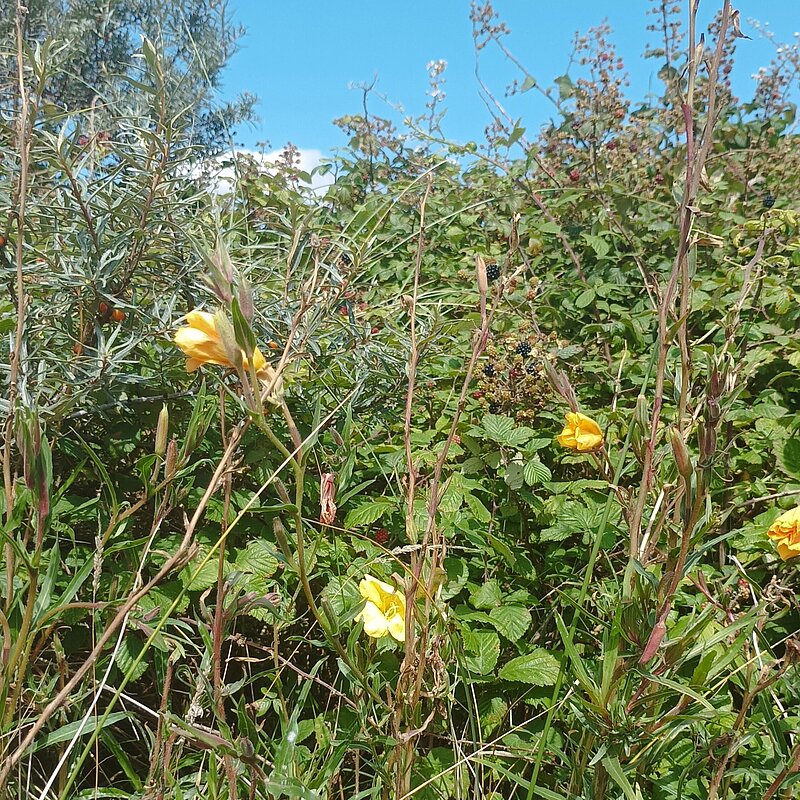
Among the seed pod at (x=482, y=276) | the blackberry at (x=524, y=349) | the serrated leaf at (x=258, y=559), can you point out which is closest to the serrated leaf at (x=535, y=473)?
the blackberry at (x=524, y=349)

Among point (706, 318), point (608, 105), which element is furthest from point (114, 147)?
point (608, 105)

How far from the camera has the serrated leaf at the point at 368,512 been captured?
1.38 m

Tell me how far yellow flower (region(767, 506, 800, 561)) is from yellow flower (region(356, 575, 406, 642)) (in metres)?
0.50

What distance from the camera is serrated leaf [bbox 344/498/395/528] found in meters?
1.38

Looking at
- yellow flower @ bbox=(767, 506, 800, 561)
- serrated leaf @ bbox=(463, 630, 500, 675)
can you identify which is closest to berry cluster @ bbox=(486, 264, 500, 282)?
serrated leaf @ bbox=(463, 630, 500, 675)

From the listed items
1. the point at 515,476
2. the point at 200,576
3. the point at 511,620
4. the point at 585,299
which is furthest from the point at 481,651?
the point at 585,299

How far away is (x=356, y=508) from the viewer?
1479 millimetres

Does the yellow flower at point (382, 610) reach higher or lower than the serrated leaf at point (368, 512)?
lower

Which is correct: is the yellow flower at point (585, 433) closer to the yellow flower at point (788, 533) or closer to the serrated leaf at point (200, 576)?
the yellow flower at point (788, 533)

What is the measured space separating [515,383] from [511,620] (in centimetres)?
65

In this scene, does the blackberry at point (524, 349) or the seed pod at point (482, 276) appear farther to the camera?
the blackberry at point (524, 349)

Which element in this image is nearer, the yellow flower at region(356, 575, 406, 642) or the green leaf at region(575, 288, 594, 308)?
the yellow flower at region(356, 575, 406, 642)

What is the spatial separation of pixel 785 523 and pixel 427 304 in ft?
3.33

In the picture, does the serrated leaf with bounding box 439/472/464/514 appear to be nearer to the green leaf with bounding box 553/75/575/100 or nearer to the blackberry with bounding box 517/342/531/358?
the blackberry with bounding box 517/342/531/358
